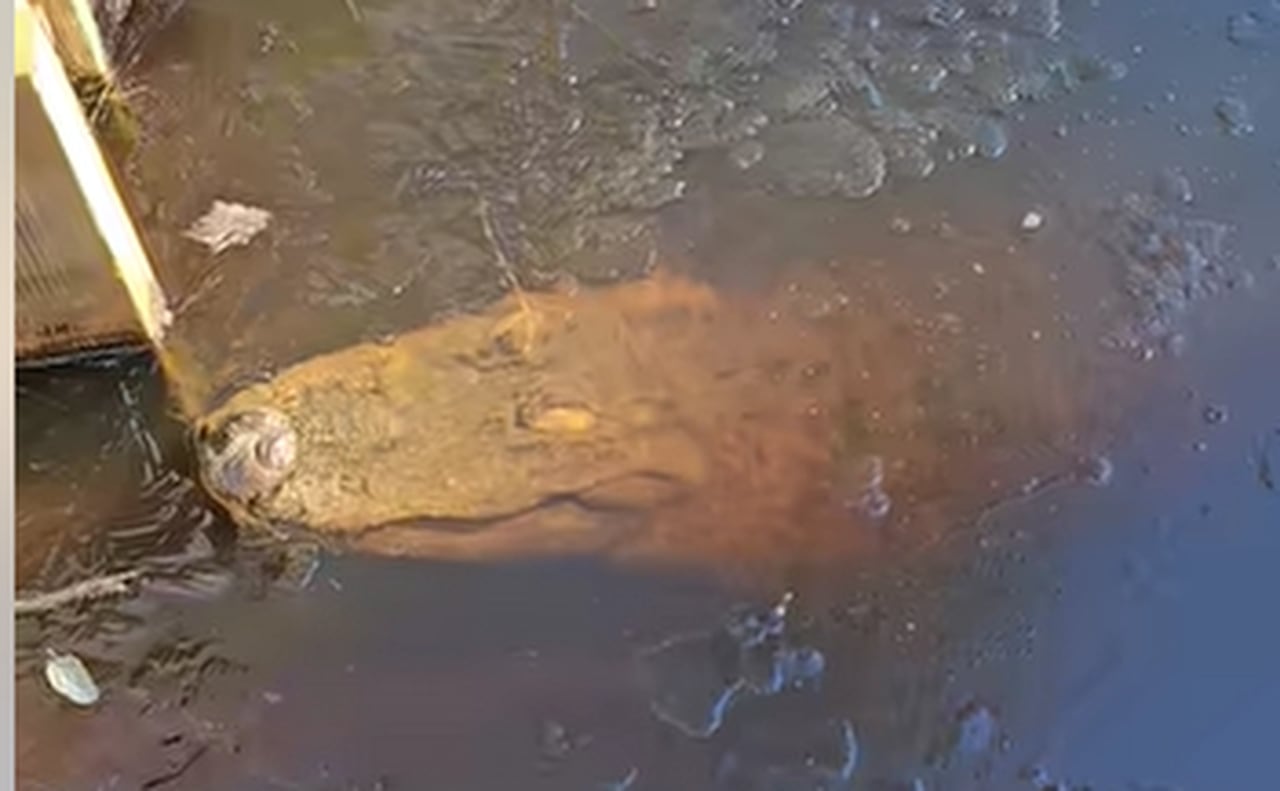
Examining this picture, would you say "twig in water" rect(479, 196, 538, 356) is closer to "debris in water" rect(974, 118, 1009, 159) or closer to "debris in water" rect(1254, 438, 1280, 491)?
"debris in water" rect(974, 118, 1009, 159)

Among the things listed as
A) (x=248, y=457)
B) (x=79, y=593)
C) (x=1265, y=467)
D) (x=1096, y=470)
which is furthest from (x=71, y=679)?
(x=1265, y=467)

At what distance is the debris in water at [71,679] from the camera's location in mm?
1121

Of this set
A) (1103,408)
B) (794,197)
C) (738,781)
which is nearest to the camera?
(738,781)

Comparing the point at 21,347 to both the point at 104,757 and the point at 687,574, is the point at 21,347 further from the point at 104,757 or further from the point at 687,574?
the point at 687,574

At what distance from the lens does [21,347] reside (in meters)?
1.23

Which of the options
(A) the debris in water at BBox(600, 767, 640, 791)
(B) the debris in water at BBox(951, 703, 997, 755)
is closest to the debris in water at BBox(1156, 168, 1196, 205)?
(B) the debris in water at BBox(951, 703, 997, 755)

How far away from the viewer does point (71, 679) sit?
113 cm

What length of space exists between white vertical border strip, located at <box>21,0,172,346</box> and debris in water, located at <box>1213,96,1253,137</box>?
0.77 meters

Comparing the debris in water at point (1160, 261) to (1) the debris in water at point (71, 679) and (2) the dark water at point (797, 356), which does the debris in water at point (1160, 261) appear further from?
(1) the debris in water at point (71, 679)

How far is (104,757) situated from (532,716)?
0.26 meters

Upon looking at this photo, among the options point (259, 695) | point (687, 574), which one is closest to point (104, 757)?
point (259, 695)

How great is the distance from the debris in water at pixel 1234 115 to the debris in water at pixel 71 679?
0.87 meters

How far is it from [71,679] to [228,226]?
0.36 metres

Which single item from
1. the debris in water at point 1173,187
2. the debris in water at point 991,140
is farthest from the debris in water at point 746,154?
the debris in water at point 1173,187
